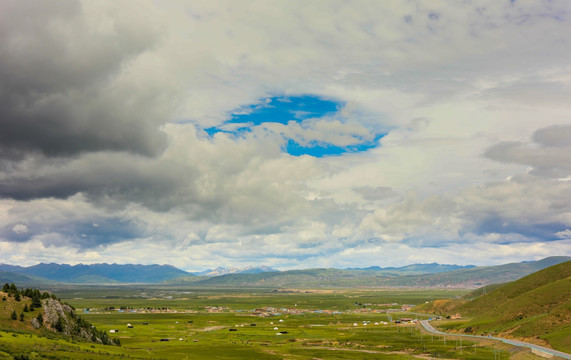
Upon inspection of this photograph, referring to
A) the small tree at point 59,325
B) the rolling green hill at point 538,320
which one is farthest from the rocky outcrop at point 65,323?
the rolling green hill at point 538,320

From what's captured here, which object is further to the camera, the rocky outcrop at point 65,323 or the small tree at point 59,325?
the small tree at point 59,325

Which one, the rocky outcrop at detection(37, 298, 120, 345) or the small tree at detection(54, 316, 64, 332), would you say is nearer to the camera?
the rocky outcrop at detection(37, 298, 120, 345)

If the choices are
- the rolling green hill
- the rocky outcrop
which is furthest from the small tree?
the rolling green hill

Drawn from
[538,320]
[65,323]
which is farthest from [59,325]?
[538,320]

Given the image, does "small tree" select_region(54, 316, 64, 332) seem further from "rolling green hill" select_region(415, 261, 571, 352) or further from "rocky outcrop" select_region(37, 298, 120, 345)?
"rolling green hill" select_region(415, 261, 571, 352)

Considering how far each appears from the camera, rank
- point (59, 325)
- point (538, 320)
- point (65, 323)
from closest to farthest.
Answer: point (59, 325)
point (65, 323)
point (538, 320)

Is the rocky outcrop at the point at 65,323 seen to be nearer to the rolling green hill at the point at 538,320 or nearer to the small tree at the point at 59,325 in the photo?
the small tree at the point at 59,325

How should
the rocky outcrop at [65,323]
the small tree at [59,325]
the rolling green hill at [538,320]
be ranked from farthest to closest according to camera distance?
the rolling green hill at [538,320] < the small tree at [59,325] < the rocky outcrop at [65,323]

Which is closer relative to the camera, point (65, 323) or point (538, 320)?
point (65, 323)

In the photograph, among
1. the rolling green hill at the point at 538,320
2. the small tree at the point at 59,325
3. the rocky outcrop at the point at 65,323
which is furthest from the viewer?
the rolling green hill at the point at 538,320

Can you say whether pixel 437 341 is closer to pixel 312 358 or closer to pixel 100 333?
pixel 312 358

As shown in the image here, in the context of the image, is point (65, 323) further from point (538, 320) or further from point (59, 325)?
point (538, 320)

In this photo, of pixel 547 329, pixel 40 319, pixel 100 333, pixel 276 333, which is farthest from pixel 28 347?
pixel 547 329

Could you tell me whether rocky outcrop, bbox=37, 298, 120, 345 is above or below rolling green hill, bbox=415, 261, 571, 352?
above
